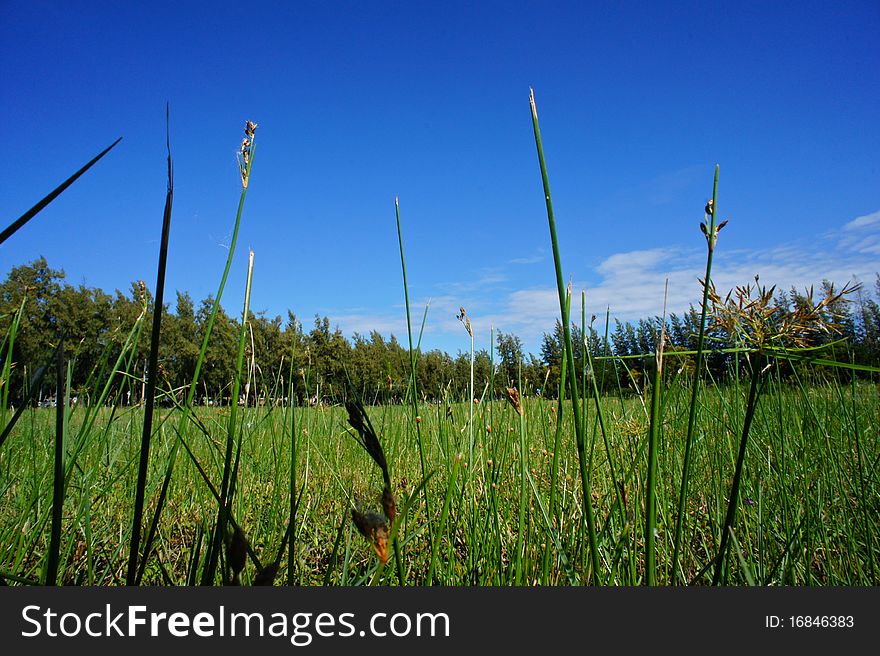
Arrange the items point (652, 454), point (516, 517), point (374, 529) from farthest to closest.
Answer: point (516, 517), point (652, 454), point (374, 529)

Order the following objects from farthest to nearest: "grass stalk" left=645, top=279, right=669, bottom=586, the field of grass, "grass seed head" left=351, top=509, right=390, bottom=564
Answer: the field of grass, "grass stalk" left=645, top=279, right=669, bottom=586, "grass seed head" left=351, top=509, right=390, bottom=564

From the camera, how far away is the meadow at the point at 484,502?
48 cm

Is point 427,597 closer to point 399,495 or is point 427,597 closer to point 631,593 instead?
point 631,593

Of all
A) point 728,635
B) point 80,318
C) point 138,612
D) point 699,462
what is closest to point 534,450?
point 699,462

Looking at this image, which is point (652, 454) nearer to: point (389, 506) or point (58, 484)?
point (389, 506)

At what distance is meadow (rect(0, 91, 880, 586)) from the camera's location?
1.58ft

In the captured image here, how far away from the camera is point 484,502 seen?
1587mm

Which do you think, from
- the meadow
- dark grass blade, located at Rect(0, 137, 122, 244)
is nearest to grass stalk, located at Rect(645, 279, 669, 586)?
the meadow

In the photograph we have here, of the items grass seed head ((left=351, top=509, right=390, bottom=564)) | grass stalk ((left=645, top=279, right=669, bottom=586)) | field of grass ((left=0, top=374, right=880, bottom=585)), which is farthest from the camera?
field of grass ((left=0, top=374, right=880, bottom=585))

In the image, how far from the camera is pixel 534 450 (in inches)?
87.4

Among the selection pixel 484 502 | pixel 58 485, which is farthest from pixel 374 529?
pixel 484 502

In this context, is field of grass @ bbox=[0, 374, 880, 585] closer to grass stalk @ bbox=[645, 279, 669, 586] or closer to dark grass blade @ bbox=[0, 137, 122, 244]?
grass stalk @ bbox=[645, 279, 669, 586]

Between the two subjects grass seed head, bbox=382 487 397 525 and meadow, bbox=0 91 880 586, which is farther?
meadow, bbox=0 91 880 586

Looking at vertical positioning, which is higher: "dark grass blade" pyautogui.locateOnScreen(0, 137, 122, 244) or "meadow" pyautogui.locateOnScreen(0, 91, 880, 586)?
"dark grass blade" pyautogui.locateOnScreen(0, 137, 122, 244)
